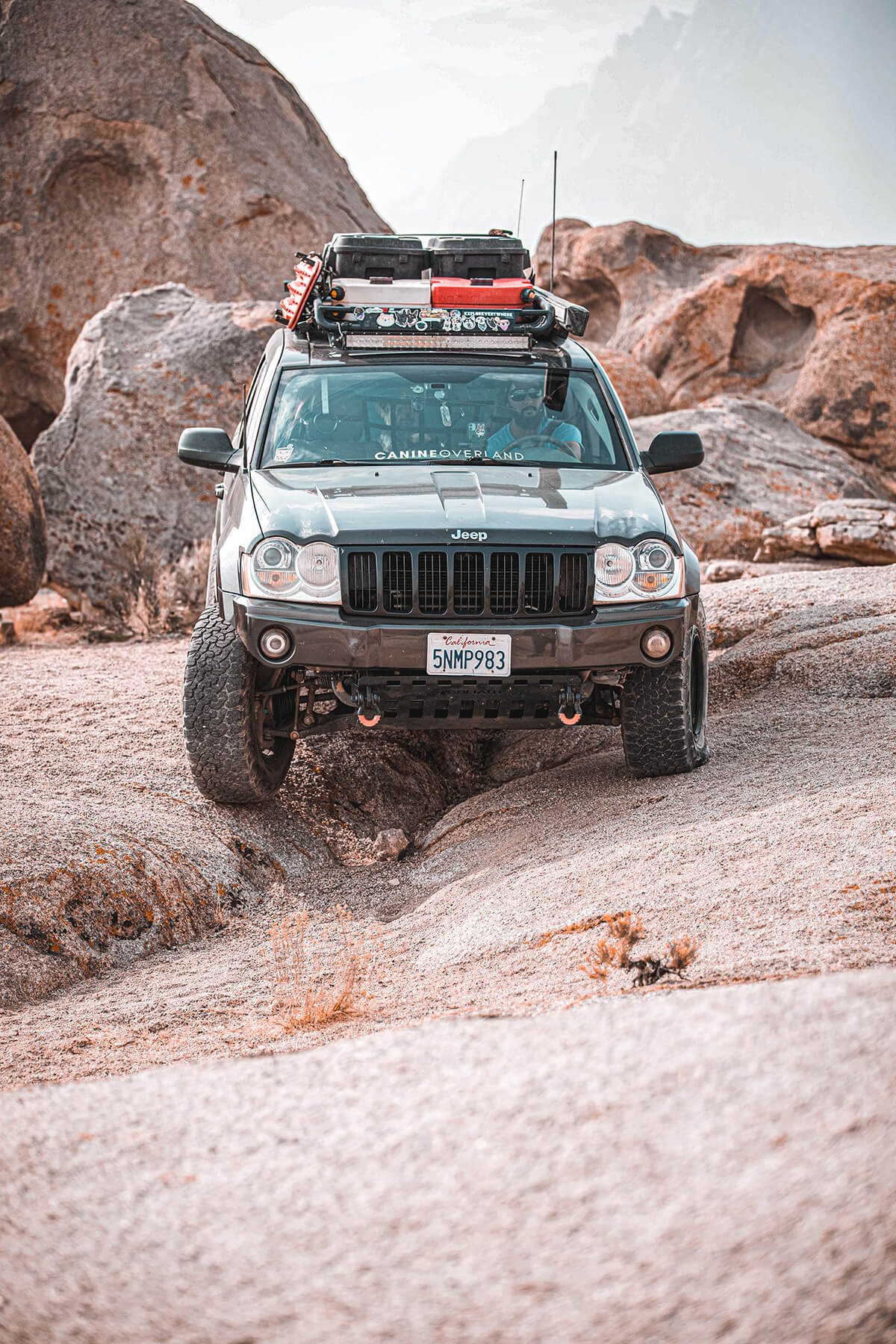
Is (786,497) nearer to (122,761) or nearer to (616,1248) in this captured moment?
(122,761)

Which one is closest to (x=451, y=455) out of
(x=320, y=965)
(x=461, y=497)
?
(x=461, y=497)

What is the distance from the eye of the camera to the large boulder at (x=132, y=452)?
1150 centimetres

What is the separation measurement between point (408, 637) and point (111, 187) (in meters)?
15.7

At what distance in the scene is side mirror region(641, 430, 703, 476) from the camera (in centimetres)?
636

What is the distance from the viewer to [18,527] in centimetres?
1059

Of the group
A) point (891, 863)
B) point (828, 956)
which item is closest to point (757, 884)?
point (891, 863)

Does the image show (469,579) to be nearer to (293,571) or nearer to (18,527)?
(293,571)

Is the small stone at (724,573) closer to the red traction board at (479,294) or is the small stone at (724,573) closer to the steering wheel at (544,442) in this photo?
the red traction board at (479,294)

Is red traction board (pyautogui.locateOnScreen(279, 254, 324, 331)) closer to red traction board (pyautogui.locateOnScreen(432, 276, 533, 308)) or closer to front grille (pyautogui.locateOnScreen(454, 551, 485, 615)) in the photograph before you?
red traction board (pyautogui.locateOnScreen(432, 276, 533, 308))

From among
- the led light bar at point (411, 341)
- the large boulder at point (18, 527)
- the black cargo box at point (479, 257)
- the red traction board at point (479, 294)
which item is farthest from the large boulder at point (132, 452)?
the red traction board at point (479, 294)

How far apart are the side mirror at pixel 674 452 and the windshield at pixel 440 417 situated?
0.19 m

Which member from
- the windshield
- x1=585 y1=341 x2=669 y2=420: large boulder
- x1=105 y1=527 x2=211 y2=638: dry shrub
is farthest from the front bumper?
x1=585 y1=341 x2=669 y2=420: large boulder

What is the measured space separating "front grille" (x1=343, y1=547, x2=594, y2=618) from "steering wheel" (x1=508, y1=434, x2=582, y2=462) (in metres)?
1.19

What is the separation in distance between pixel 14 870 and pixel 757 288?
764 inches
